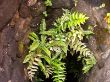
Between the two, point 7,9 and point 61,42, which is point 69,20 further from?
point 7,9

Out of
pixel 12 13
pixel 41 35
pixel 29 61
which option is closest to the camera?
pixel 12 13

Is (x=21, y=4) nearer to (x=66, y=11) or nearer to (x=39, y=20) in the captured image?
(x=39, y=20)

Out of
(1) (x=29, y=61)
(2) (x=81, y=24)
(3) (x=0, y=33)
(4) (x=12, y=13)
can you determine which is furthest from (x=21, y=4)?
(2) (x=81, y=24)

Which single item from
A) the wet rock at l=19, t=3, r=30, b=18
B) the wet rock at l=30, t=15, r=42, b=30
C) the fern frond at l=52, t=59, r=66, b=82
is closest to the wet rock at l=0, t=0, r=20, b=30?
the wet rock at l=19, t=3, r=30, b=18

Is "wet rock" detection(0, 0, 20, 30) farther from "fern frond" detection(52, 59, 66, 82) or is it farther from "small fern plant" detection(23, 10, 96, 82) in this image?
"fern frond" detection(52, 59, 66, 82)

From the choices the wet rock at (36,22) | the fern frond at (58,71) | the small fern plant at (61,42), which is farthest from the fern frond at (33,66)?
the wet rock at (36,22)

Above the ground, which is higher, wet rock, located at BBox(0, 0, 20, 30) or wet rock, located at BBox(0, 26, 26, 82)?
wet rock, located at BBox(0, 0, 20, 30)

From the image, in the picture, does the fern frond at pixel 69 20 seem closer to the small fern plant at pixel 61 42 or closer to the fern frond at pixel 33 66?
the small fern plant at pixel 61 42
